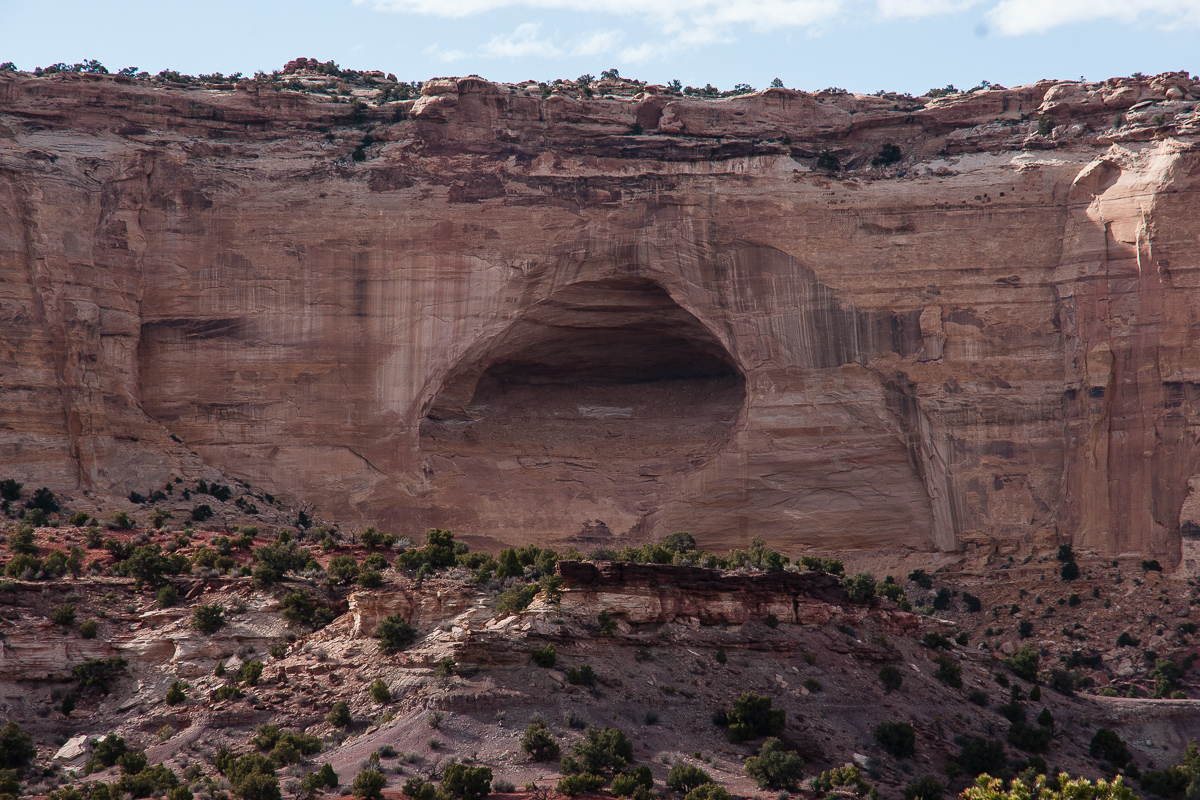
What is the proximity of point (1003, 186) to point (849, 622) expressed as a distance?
60.3ft

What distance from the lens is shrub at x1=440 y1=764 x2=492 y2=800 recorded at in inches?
862

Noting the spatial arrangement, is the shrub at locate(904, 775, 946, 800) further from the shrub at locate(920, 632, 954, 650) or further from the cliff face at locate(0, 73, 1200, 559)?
the cliff face at locate(0, 73, 1200, 559)

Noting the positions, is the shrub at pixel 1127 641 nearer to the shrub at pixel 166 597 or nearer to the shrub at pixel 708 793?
the shrub at pixel 708 793

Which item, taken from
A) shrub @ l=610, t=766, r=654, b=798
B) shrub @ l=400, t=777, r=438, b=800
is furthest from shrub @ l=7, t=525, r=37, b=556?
shrub @ l=610, t=766, r=654, b=798

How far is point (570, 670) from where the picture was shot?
25.6 metres

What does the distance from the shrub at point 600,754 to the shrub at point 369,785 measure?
311 centimetres

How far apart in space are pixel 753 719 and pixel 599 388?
23800 millimetres

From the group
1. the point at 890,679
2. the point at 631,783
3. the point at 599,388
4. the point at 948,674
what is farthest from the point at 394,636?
the point at 599,388

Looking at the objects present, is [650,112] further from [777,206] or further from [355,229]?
[355,229]

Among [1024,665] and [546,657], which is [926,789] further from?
[1024,665]

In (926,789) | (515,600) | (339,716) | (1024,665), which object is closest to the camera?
(926,789)

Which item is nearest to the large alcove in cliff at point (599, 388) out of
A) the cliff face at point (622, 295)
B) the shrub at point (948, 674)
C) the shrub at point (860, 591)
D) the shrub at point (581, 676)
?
the cliff face at point (622, 295)

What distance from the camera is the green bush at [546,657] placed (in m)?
25.6

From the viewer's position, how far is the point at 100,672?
2753cm
